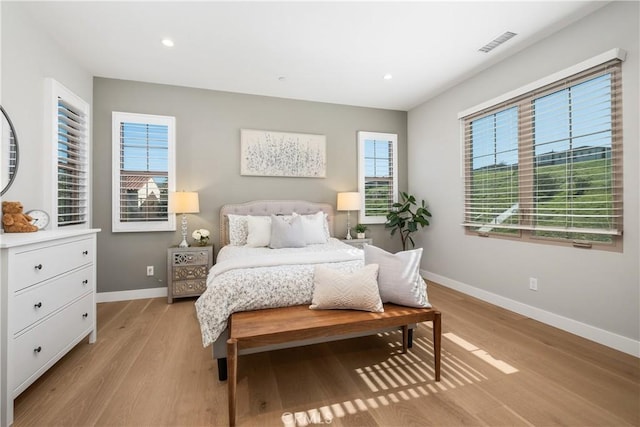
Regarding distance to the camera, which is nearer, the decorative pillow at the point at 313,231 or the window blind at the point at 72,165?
the window blind at the point at 72,165

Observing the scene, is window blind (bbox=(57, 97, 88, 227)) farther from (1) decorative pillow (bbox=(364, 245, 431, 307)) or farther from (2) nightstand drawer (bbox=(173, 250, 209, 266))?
(1) decorative pillow (bbox=(364, 245, 431, 307))

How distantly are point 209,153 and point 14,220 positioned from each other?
2.17 meters

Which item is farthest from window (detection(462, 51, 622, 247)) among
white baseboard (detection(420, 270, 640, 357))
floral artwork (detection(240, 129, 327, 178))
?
floral artwork (detection(240, 129, 327, 178))

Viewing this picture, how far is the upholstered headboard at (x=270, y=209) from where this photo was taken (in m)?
3.84

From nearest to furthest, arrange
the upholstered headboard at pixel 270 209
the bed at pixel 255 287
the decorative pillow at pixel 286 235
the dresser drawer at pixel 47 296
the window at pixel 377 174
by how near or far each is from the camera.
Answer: the dresser drawer at pixel 47 296 < the bed at pixel 255 287 < the decorative pillow at pixel 286 235 < the upholstered headboard at pixel 270 209 < the window at pixel 377 174

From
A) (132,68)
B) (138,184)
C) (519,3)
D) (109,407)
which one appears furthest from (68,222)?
(519,3)

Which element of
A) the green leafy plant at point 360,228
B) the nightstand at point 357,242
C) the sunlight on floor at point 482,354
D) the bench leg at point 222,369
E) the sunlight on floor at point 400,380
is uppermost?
the green leafy plant at point 360,228

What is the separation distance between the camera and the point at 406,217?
15.2 feet

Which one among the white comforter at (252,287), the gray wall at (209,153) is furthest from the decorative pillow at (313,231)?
the white comforter at (252,287)

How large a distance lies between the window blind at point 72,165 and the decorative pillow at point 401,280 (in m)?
3.18

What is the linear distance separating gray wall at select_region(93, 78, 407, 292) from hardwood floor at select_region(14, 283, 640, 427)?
1227 mm

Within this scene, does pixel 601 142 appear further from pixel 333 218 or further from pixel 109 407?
pixel 109 407

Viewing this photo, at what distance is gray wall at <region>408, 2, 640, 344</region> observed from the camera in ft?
7.12

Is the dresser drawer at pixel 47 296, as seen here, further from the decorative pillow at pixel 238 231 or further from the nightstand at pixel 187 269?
the decorative pillow at pixel 238 231
